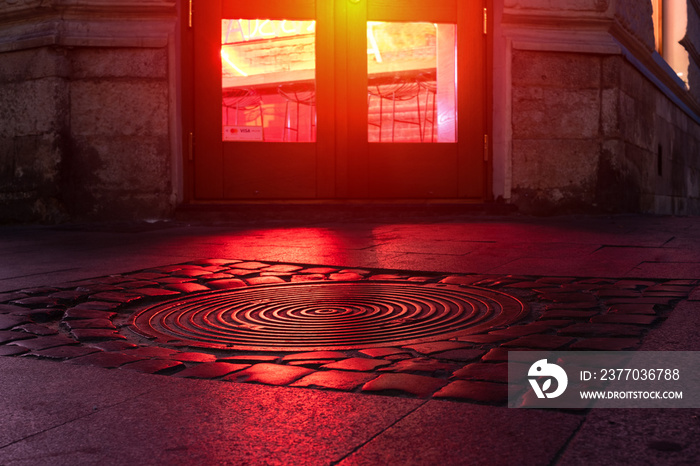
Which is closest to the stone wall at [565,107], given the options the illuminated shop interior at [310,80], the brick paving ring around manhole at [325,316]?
the illuminated shop interior at [310,80]

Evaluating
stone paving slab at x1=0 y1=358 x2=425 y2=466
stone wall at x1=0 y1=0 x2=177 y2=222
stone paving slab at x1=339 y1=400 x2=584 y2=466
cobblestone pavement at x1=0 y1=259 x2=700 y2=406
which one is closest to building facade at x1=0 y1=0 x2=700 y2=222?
stone wall at x1=0 y1=0 x2=177 y2=222

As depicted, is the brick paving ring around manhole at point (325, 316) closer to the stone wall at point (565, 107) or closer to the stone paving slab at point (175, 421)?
the stone paving slab at point (175, 421)

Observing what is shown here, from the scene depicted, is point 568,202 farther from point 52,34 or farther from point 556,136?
point 52,34

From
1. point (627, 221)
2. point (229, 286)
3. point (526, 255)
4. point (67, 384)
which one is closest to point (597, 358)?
point (67, 384)

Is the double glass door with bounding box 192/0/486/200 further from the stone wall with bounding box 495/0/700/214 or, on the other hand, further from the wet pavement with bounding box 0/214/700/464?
the wet pavement with bounding box 0/214/700/464

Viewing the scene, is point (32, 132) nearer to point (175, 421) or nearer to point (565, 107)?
point (565, 107)

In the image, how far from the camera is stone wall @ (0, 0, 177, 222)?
24.9 feet

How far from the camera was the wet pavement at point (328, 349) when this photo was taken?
4.70ft

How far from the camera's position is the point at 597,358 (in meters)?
2.03

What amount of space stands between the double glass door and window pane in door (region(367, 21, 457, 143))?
0.01 m

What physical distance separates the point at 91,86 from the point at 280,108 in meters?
2.03

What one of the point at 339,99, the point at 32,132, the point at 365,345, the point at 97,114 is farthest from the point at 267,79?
the point at 365,345

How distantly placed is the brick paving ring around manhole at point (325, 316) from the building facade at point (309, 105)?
4606 mm

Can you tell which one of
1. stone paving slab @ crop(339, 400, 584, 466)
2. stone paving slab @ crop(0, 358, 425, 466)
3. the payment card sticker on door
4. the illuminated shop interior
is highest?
the illuminated shop interior
